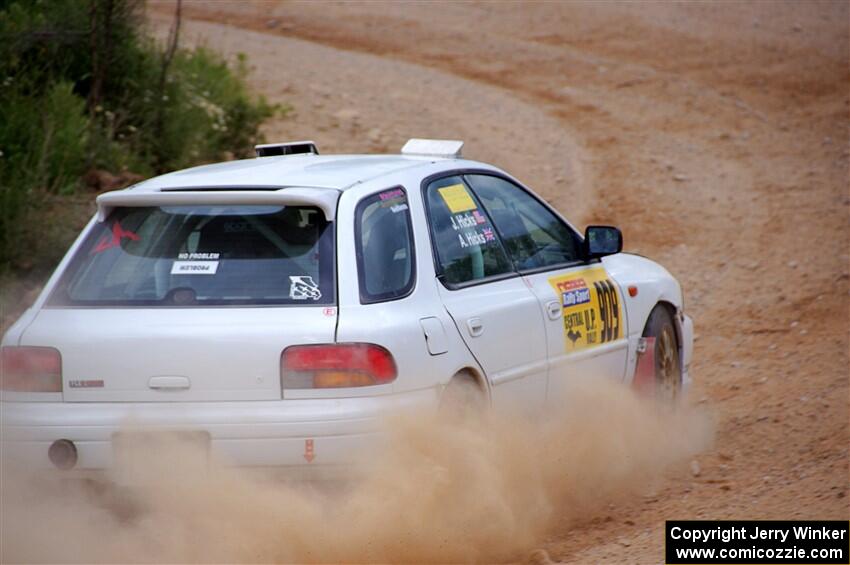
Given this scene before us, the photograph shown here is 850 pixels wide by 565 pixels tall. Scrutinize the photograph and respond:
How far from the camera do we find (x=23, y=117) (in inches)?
391

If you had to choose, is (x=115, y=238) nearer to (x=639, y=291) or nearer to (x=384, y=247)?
(x=384, y=247)

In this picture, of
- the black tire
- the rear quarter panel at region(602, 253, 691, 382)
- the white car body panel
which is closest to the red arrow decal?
the white car body panel

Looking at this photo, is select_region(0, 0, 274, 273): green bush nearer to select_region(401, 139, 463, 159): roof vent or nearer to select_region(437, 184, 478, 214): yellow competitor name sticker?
select_region(401, 139, 463, 159): roof vent

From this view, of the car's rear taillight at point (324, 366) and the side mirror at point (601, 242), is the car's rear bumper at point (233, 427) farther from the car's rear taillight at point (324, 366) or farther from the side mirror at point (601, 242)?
the side mirror at point (601, 242)

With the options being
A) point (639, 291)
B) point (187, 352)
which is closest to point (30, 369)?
point (187, 352)

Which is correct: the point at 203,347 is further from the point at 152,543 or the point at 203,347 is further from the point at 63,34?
the point at 63,34

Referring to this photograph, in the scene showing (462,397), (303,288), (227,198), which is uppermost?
(227,198)

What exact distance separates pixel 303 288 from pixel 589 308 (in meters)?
2.09

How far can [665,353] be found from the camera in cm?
759

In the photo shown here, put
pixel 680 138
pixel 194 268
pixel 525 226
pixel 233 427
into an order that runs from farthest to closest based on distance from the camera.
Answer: pixel 680 138
pixel 525 226
pixel 194 268
pixel 233 427

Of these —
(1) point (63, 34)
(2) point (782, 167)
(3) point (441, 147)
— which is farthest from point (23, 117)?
(2) point (782, 167)

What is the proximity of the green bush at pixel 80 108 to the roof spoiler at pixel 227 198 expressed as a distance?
385 centimetres

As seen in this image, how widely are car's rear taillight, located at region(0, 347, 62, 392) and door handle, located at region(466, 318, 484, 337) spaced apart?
68.0 inches

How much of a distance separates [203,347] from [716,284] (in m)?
7.42
